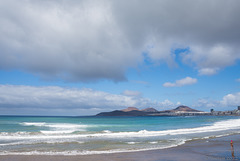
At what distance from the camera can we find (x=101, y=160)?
13086 millimetres

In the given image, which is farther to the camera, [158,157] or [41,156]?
[41,156]

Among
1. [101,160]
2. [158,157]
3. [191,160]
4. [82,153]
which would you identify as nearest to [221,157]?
[191,160]

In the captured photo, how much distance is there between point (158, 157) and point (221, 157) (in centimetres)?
413

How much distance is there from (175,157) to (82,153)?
7002mm

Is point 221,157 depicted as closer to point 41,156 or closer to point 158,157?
point 158,157

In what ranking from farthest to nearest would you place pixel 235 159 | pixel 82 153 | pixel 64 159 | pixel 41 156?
pixel 82 153 < pixel 41 156 < pixel 64 159 < pixel 235 159

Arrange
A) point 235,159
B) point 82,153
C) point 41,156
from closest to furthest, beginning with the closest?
point 235,159 → point 41,156 → point 82,153

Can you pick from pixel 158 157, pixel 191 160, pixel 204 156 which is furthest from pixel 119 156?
pixel 204 156

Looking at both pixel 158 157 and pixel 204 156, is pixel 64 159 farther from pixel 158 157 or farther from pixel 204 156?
pixel 204 156

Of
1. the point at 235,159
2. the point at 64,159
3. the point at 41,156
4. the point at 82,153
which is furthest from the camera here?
the point at 82,153

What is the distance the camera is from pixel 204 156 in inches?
541

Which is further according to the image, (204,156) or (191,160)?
(204,156)

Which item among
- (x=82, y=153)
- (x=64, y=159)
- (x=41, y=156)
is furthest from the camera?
(x=82, y=153)

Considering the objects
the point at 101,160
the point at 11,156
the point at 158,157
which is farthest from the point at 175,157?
the point at 11,156
